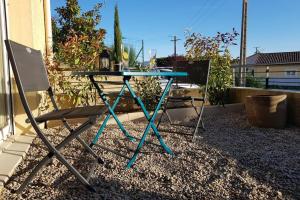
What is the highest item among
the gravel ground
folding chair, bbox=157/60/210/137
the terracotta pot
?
folding chair, bbox=157/60/210/137

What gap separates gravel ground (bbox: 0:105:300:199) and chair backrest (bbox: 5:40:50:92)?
65 cm

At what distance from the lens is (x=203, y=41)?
501 cm

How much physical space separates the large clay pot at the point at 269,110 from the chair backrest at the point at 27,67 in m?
2.56

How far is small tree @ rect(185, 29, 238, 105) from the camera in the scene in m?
4.84

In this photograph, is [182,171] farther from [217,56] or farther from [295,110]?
[217,56]

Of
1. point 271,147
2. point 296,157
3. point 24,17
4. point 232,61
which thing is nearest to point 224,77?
point 232,61

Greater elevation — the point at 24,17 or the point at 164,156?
the point at 24,17

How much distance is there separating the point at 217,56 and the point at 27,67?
11.7 ft

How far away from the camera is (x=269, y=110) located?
3557mm

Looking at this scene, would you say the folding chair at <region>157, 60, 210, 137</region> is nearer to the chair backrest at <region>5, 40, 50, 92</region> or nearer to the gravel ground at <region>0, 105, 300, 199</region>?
the gravel ground at <region>0, 105, 300, 199</region>

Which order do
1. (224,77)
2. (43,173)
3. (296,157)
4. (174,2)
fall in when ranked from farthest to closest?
(174,2) → (224,77) → (296,157) → (43,173)

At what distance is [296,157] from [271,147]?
348mm

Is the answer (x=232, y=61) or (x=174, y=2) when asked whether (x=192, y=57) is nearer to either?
(x=232, y=61)

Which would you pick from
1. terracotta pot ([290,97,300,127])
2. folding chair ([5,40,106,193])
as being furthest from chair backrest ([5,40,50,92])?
terracotta pot ([290,97,300,127])
